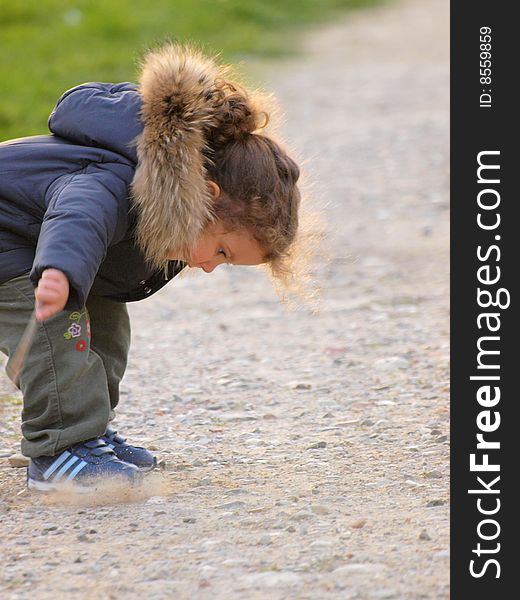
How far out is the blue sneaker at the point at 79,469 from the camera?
283cm

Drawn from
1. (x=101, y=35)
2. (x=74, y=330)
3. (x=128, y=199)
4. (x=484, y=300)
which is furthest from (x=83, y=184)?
(x=101, y=35)

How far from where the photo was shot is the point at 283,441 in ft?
10.7

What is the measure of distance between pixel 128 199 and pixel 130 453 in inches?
26.7

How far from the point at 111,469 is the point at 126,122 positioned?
0.80 metres

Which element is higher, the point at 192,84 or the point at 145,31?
the point at 145,31

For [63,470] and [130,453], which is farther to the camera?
[130,453]

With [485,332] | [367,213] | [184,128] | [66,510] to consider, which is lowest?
[66,510]

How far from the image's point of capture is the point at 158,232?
8.97 feet

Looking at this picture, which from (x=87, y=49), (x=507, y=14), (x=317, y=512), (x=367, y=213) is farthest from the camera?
(x=87, y=49)

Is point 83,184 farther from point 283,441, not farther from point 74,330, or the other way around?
point 283,441

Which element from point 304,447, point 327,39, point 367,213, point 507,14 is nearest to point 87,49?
point 327,39

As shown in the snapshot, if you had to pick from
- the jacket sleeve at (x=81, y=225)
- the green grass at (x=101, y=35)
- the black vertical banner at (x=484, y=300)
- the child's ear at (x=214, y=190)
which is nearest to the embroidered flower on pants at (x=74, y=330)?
the jacket sleeve at (x=81, y=225)

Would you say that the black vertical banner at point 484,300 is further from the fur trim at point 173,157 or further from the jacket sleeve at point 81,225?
the jacket sleeve at point 81,225

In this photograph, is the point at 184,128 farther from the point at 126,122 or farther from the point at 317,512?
the point at 317,512
